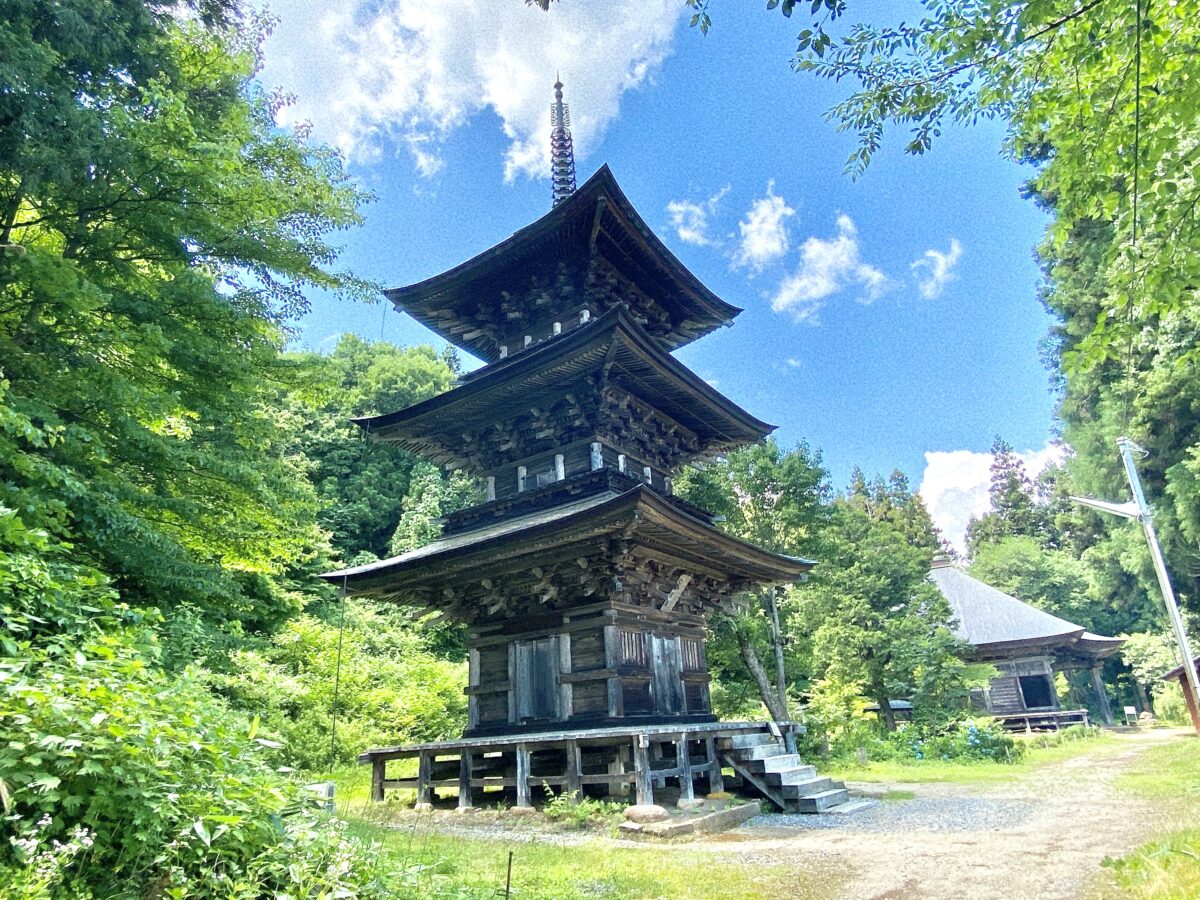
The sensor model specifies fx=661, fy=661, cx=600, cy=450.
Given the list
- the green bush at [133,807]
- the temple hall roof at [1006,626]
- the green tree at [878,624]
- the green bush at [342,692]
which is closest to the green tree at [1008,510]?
the temple hall roof at [1006,626]

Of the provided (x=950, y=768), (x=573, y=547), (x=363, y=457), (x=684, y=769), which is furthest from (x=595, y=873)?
(x=363, y=457)

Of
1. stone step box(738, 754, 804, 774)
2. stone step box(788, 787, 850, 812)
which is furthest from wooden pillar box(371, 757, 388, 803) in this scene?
stone step box(788, 787, 850, 812)

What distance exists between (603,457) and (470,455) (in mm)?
3636

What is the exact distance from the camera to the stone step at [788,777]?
10.8 m

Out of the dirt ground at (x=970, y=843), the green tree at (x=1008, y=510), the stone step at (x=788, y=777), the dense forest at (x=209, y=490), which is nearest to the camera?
the dense forest at (x=209, y=490)

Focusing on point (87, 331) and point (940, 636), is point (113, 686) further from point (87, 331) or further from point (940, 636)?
point (940, 636)

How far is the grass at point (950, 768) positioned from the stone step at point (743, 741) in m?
5.11

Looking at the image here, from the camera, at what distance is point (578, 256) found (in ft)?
46.9

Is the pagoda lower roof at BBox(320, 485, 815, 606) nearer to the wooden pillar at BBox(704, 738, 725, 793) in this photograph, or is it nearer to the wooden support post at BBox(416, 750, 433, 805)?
the wooden support post at BBox(416, 750, 433, 805)

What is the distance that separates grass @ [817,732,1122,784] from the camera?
49.8 feet

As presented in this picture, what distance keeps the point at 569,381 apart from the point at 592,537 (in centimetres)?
376

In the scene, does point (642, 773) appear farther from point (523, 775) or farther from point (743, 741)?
point (743, 741)

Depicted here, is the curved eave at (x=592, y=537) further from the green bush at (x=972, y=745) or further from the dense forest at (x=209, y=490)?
the green bush at (x=972, y=745)

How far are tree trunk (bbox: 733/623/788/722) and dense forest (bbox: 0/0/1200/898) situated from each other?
13cm
